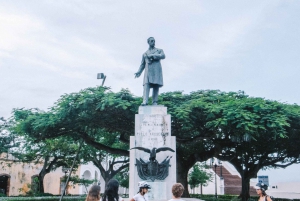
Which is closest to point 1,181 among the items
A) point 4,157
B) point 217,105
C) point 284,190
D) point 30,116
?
point 4,157

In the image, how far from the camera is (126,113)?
63.4ft

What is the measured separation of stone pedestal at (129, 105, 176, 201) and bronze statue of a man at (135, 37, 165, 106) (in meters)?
0.77

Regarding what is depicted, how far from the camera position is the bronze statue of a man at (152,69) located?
14189 millimetres

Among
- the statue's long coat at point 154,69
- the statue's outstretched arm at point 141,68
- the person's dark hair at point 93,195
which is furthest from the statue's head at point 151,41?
the person's dark hair at point 93,195

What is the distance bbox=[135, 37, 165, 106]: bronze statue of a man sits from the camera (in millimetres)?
14189

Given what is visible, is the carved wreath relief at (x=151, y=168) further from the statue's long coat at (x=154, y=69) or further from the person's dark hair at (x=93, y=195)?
the person's dark hair at (x=93, y=195)

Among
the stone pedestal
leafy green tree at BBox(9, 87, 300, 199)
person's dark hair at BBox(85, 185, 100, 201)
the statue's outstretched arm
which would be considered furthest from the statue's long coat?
person's dark hair at BBox(85, 185, 100, 201)

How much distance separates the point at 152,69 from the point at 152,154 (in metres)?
3.51

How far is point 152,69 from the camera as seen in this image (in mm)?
14320

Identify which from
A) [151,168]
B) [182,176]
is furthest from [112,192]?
[182,176]

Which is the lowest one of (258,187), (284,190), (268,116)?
(284,190)

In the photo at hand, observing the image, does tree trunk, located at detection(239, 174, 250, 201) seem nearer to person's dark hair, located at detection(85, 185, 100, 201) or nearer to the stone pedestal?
the stone pedestal

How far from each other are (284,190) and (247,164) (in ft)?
56.6

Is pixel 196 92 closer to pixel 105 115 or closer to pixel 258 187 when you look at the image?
pixel 105 115
